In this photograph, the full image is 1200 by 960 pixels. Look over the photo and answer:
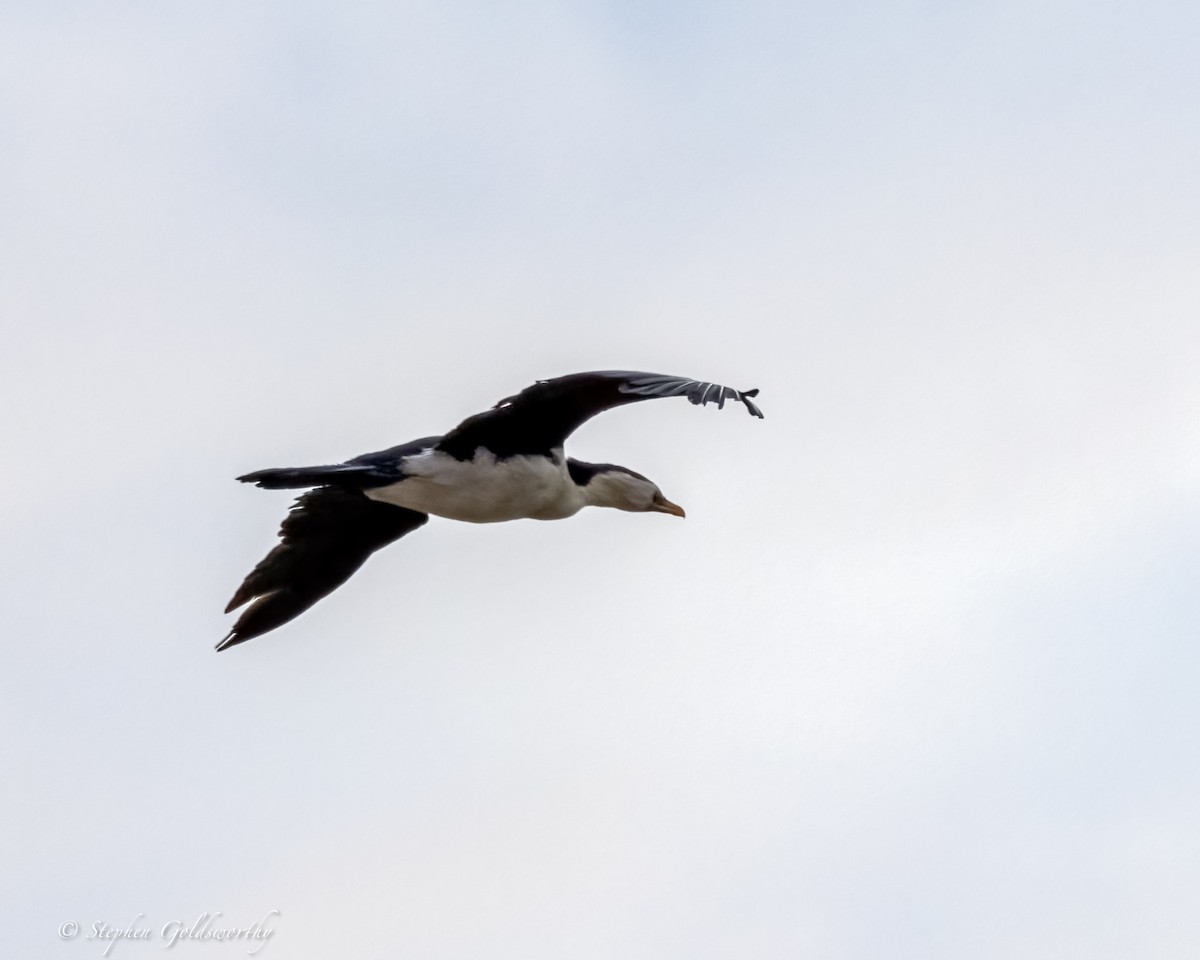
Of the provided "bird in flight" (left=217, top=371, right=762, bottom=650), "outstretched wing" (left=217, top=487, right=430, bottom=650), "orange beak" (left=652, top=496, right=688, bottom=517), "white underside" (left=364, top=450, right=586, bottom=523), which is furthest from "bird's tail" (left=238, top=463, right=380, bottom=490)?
"orange beak" (left=652, top=496, right=688, bottom=517)

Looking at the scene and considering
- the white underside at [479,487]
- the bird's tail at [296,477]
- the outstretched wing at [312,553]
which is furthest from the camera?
the outstretched wing at [312,553]

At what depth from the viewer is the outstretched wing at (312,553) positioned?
16.4 m

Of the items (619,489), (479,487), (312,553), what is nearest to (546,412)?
(479,487)

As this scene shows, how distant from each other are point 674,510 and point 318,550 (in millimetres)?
2901

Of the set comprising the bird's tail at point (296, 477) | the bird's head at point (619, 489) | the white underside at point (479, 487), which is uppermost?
the bird's head at point (619, 489)

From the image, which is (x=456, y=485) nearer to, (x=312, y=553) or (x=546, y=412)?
(x=546, y=412)

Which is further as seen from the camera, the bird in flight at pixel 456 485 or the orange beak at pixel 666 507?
the orange beak at pixel 666 507

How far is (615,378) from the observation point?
14.3 metres

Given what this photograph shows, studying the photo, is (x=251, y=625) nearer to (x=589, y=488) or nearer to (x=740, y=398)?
(x=589, y=488)

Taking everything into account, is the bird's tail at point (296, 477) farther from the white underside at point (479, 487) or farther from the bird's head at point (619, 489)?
the bird's head at point (619, 489)

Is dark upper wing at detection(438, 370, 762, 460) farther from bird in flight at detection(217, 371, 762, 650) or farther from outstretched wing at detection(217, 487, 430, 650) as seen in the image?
outstretched wing at detection(217, 487, 430, 650)

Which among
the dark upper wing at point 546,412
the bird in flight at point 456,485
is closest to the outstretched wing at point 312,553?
the bird in flight at point 456,485

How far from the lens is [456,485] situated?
604 inches

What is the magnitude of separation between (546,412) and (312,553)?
2.54 meters
